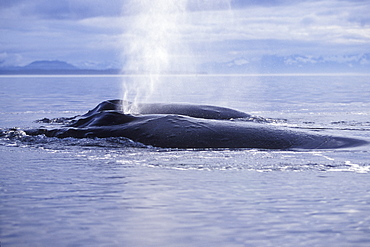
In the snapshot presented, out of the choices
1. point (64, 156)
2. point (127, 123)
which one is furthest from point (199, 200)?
point (127, 123)

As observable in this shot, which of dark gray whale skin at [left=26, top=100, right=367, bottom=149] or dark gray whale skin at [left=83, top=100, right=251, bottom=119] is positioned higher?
dark gray whale skin at [left=83, top=100, right=251, bottom=119]

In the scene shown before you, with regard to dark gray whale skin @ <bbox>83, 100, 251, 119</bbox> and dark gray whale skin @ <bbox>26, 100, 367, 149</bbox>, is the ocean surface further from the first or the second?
dark gray whale skin @ <bbox>83, 100, 251, 119</bbox>

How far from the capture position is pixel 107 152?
1003 cm

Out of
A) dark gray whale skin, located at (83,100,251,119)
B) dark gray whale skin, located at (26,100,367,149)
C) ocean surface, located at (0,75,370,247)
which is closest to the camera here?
ocean surface, located at (0,75,370,247)

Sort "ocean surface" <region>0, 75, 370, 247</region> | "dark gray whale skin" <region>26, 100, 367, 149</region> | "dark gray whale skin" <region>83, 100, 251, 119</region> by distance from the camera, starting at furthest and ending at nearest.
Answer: "dark gray whale skin" <region>83, 100, 251, 119</region> < "dark gray whale skin" <region>26, 100, 367, 149</region> < "ocean surface" <region>0, 75, 370, 247</region>

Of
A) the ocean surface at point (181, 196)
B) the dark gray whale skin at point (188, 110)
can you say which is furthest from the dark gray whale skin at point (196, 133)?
the dark gray whale skin at point (188, 110)

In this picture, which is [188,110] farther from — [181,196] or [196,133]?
[181,196]

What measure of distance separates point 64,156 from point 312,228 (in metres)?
5.35

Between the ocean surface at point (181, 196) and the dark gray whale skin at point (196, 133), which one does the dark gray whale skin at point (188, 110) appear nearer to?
the dark gray whale skin at point (196, 133)

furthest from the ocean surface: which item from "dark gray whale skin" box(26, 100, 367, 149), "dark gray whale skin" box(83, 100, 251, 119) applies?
"dark gray whale skin" box(83, 100, 251, 119)

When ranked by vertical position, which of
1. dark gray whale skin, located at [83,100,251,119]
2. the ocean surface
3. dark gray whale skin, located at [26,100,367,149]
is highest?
dark gray whale skin, located at [83,100,251,119]

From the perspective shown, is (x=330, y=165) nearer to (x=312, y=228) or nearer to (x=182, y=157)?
(x=182, y=157)

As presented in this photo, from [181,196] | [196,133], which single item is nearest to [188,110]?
[196,133]

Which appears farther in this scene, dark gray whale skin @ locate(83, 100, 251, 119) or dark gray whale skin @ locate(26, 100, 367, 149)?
dark gray whale skin @ locate(83, 100, 251, 119)
